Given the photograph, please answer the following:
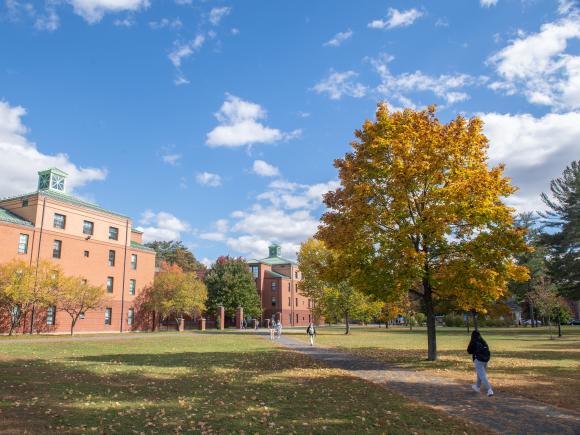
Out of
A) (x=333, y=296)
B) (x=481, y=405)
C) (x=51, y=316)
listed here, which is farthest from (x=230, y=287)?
(x=481, y=405)

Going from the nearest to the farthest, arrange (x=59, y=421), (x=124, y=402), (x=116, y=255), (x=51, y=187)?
(x=59, y=421), (x=124, y=402), (x=51, y=187), (x=116, y=255)

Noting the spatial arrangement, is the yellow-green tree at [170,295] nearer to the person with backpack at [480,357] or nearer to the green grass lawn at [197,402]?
the green grass lawn at [197,402]

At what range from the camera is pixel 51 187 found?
4550 centimetres

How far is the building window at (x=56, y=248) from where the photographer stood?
42.1 m

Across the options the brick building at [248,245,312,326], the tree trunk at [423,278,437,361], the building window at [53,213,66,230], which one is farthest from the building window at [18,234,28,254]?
the brick building at [248,245,312,326]

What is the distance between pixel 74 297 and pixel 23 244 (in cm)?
678

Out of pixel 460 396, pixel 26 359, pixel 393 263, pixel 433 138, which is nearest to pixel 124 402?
pixel 460 396

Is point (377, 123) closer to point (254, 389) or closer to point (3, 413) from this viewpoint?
point (254, 389)

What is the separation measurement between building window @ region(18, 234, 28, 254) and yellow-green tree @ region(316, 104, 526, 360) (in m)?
32.1

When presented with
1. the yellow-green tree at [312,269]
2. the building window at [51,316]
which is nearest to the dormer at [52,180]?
the building window at [51,316]

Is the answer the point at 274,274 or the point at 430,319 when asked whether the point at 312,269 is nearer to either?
the point at 430,319

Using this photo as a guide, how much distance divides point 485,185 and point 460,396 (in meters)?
8.81

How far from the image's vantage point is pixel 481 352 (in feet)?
38.9

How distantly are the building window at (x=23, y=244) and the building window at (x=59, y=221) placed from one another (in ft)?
10.9
